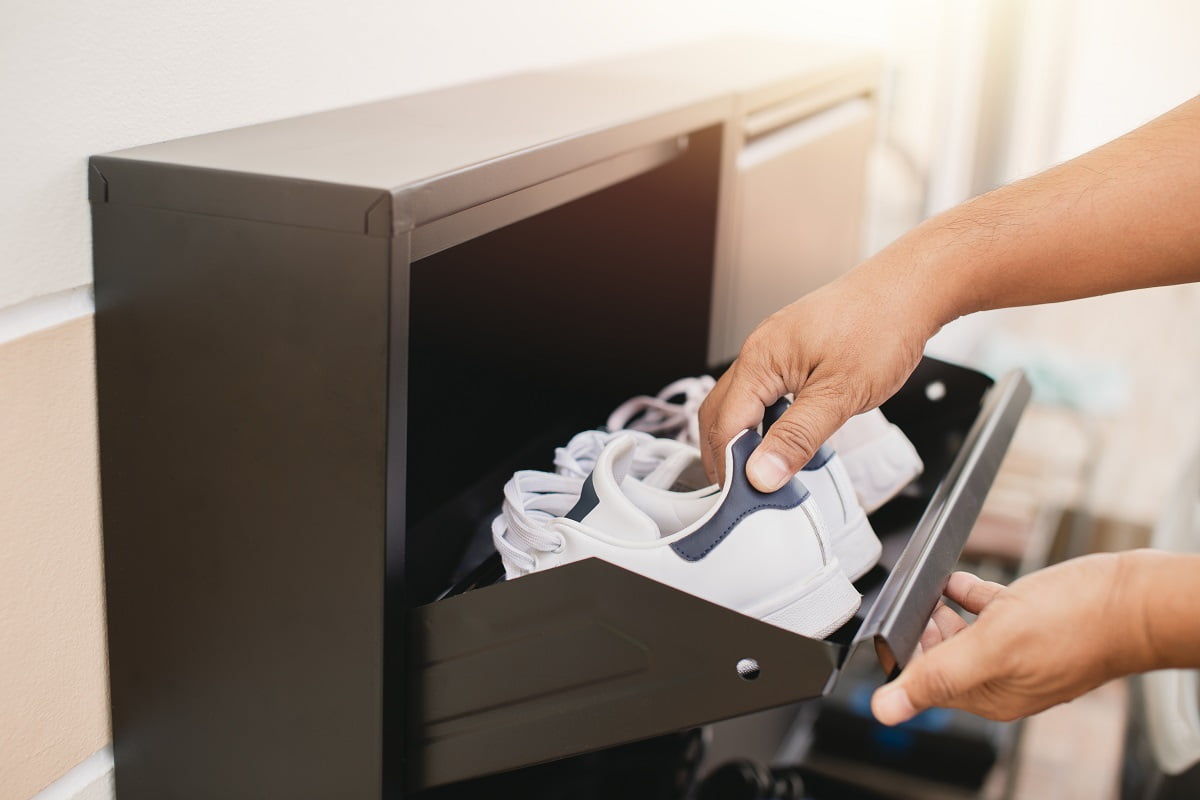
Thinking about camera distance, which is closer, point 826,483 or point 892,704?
point 892,704

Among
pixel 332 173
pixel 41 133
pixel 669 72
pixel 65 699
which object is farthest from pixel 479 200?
A: pixel 669 72

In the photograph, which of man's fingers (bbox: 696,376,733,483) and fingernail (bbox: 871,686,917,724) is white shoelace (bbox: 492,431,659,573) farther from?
fingernail (bbox: 871,686,917,724)

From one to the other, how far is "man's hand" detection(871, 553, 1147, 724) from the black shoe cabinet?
0.10ft

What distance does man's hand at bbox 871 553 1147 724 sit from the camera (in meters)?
0.63

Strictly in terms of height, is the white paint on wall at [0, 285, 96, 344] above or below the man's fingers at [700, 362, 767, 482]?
above

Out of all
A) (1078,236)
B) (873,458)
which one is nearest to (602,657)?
(873,458)

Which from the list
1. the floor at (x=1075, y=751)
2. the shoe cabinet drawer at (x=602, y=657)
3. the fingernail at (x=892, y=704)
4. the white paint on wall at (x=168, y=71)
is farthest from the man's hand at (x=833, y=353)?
the floor at (x=1075, y=751)

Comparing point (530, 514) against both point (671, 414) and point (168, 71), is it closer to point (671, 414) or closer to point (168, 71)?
point (671, 414)

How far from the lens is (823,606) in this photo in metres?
0.68

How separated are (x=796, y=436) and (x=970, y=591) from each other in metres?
0.18

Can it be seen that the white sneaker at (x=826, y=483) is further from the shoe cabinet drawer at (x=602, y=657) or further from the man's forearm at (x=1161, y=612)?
the man's forearm at (x=1161, y=612)

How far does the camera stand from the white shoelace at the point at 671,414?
925mm

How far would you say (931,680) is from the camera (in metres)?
0.63

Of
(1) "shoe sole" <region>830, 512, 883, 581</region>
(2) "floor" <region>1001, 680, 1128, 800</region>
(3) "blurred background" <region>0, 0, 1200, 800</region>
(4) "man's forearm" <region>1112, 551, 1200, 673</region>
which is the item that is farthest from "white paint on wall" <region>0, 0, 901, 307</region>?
(2) "floor" <region>1001, 680, 1128, 800</region>
